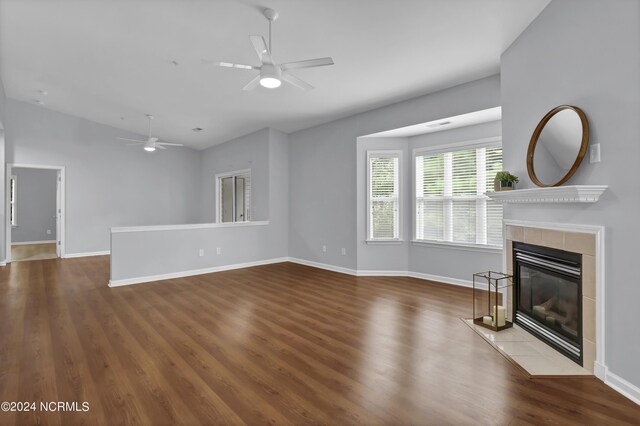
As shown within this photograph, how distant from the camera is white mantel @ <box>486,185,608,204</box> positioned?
7.44 feet

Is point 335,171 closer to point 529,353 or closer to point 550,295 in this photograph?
point 550,295

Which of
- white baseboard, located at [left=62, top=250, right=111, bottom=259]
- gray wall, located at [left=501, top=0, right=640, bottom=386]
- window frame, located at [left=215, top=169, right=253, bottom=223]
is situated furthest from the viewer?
window frame, located at [left=215, top=169, right=253, bottom=223]

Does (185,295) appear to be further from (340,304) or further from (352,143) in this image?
(352,143)

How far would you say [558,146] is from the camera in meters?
2.70

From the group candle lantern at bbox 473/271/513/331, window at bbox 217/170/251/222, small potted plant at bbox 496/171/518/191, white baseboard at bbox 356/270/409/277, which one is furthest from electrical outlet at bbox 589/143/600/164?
window at bbox 217/170/251/222

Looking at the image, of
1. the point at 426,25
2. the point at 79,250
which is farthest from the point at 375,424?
the point at 79,250

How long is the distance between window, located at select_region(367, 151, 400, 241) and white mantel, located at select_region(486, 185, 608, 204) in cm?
262

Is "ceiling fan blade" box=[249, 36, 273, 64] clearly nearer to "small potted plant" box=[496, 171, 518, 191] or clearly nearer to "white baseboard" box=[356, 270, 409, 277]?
"small potted plant" box=[496, 171, 518, 191]

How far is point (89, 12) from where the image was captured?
342cm

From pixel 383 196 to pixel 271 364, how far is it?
3.89 m

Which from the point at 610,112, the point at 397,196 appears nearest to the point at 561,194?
the point at 610,112

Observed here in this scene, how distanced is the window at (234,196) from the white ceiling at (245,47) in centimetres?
220

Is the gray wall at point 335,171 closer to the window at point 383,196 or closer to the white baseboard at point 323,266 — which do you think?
the white baseboard at point 323,266

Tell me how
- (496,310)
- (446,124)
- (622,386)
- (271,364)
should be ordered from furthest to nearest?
(446,124)
(496,310)
(271,364)
(622,386)
